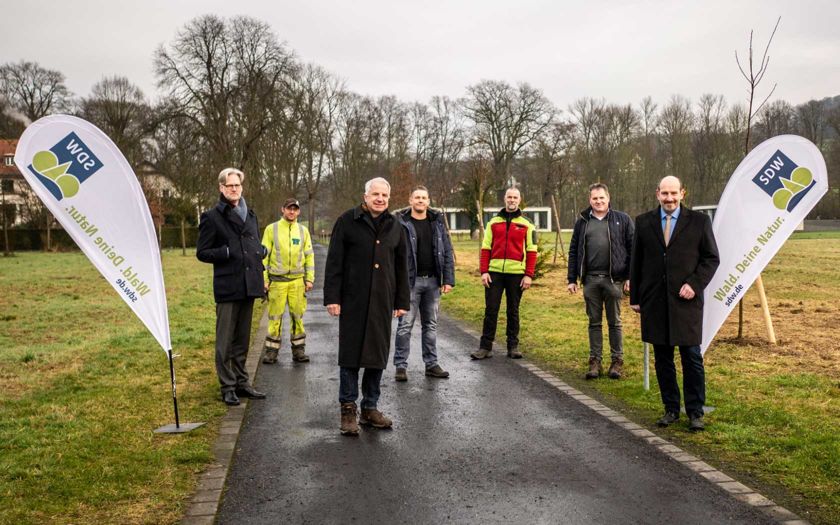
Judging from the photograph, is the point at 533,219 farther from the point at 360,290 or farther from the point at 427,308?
the point at 360,290

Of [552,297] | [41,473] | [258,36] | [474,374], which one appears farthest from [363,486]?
[258,36]

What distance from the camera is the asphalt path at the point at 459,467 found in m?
4.17

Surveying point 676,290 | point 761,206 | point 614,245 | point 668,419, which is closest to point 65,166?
point 676,290

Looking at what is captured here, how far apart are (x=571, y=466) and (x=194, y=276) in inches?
860

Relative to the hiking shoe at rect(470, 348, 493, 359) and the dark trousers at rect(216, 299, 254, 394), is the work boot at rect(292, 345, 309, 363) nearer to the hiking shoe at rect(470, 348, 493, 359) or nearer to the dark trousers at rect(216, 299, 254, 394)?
the dark trousers at rect(216, 299, 254, 394)

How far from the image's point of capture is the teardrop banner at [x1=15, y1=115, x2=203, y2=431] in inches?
211

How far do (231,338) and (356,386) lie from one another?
1633 millimetres

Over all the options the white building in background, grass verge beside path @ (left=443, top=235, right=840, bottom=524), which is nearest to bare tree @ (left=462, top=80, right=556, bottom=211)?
the white building in background

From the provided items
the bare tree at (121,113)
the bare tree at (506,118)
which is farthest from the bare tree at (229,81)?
the bare tree at (506,118)

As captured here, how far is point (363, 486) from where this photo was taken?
4.62 m

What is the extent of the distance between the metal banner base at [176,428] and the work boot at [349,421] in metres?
1.22

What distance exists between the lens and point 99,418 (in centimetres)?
622

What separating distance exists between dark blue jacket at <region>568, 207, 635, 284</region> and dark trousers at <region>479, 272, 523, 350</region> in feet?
3.13

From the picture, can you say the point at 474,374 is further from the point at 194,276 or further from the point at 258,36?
the point at 258,36
